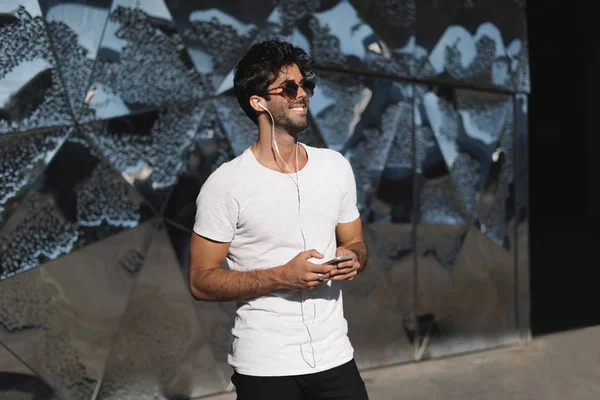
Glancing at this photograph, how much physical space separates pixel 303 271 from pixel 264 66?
72 cm

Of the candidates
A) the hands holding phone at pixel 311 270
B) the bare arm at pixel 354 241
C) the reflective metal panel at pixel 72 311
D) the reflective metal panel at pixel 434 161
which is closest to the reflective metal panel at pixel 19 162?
the reflective metal panel at pixel 72 311

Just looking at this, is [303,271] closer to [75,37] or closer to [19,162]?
[19,162]

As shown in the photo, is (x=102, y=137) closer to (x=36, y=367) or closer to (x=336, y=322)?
(x=36, y=367)

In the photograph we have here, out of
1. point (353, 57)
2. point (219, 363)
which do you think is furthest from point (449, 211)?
point (219, 363)

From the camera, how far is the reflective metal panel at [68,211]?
4.19 m

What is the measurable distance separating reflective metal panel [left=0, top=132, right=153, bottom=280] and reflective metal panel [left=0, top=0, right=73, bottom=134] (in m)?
0.22

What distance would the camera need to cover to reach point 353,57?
555cm

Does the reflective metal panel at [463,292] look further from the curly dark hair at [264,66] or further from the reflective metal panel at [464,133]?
the curly dark hair at [264,66]

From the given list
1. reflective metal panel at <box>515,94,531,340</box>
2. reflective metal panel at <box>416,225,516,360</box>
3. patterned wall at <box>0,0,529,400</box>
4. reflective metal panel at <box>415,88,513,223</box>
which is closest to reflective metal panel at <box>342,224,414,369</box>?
patterned wall at <box>0,0,529,400</box>

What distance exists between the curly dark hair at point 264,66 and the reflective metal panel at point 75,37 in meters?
2.11

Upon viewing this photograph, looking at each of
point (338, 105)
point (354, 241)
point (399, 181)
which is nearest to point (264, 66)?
point (354, 241)

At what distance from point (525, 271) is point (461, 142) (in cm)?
135

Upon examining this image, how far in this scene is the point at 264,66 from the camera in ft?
8.20

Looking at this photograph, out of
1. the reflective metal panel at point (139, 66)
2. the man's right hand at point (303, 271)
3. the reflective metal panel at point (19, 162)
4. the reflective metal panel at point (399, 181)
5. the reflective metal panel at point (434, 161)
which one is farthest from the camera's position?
the reflective metal panel at point (434, 161)
